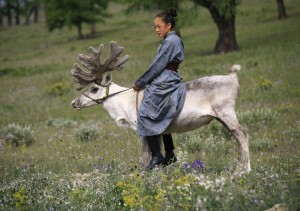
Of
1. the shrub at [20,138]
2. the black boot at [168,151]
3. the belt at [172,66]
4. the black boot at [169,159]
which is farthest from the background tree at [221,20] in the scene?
the belt at [172,66]

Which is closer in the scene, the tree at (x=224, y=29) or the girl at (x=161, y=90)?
the girl at (x=161, y=90)

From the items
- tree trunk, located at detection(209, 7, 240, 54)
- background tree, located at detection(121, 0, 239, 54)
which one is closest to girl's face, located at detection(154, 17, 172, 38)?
background tree, located at detection(121, 0, 239, 54)

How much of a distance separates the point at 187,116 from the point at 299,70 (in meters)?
11.6

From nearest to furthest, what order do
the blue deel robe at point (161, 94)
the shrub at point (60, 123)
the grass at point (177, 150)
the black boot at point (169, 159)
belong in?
1. the grass at point (177, 150)
2. the blue deel robe at point (161, 94)
3. the black boot at point (169, 159)
4. the shrub at point (60, 123)

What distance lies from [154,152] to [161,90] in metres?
0.92

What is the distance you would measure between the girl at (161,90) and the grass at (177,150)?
0.54m

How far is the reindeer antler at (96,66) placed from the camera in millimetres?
8516

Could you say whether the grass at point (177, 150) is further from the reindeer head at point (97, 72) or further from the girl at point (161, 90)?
the reindeer head at point (97, 72)

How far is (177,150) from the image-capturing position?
10.4 metres

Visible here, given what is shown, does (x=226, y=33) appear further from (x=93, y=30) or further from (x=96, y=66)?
(x=93, y=30)

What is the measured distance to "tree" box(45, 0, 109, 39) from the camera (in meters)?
52.1

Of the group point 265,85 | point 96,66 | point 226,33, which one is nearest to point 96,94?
point 96,66

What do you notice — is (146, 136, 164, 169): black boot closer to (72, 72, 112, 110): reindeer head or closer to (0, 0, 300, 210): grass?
(0, 0, 300, 210): grass

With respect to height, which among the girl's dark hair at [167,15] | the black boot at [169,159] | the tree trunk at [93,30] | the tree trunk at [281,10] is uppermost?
the girl's dark hair at [167,15]
